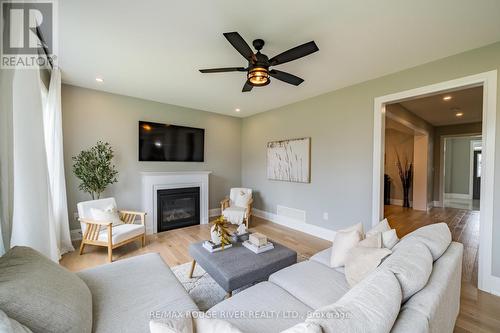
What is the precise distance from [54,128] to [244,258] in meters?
3.14

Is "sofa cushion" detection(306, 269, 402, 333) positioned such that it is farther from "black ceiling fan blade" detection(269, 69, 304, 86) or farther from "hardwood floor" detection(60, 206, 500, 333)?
"black ceiling fan blade" detection(269, 69, 304, 86)

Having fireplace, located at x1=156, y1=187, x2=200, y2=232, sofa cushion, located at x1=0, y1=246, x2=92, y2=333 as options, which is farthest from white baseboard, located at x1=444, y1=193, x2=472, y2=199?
sofa cushion, located at x1=0, y1=246, x2=92, y2=333

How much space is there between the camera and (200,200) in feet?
15.2

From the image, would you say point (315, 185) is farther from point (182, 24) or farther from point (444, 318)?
point (182, 24)

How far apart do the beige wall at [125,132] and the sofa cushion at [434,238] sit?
426 cm

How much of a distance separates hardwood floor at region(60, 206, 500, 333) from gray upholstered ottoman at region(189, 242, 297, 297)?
3.29ft

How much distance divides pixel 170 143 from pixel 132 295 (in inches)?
138

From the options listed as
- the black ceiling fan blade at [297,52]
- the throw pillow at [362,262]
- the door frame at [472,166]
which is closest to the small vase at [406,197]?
the door frame at [472,166]

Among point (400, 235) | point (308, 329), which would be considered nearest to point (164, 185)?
point (308, 329)

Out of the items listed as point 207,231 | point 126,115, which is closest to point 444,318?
point 207,231

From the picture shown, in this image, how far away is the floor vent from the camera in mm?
4148

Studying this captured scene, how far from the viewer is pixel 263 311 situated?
1.26 metres

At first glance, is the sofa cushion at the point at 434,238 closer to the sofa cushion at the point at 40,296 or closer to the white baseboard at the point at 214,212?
the sofa cushion at the point at 40,296

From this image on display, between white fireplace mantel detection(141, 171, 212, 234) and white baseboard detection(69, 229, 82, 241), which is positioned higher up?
white fireplace mantel detection(141, 171, 212, 234)
